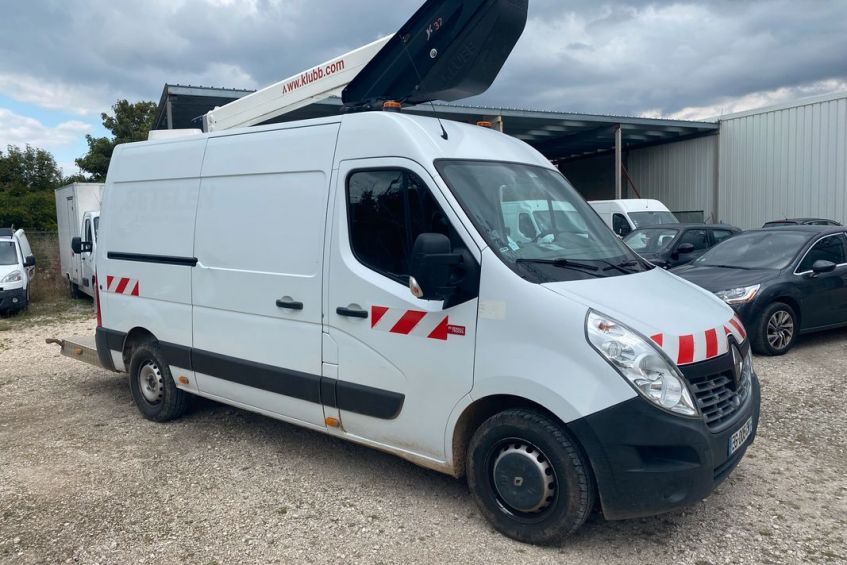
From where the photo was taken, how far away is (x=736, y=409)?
144 inches

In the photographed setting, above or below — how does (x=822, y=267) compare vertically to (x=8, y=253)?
below

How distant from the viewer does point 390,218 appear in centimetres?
411

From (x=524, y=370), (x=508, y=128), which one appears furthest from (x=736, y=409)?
(x=508, y=128)

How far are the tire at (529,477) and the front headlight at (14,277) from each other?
12419mm

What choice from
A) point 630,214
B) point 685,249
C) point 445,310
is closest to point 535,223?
point 445,310

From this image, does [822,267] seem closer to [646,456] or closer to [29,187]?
[646,456]

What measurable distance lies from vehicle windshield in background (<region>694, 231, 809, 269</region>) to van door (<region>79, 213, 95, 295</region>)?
38.9 ft

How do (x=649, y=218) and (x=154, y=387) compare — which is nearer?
(x=154, y=387)

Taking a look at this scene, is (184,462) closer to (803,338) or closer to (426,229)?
(426,229)

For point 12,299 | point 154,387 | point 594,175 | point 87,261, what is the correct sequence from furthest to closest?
point 594,175
point 87,261
point 12,299
point 154,387

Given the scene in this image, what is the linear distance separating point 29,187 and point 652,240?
125 feet

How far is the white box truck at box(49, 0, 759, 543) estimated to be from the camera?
3.35 m

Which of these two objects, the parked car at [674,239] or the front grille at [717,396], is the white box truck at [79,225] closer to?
the parked car at [674,239]

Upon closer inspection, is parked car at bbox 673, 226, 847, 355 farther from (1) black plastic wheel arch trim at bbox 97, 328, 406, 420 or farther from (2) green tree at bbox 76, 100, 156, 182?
(2) green tree at bbox 76, 100, 156, 182
